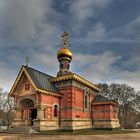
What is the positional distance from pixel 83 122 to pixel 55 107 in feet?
16.1

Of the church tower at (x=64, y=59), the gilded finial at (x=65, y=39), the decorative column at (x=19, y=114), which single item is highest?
the gilded finial at (x=65, y=39)

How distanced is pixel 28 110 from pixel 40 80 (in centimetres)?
419

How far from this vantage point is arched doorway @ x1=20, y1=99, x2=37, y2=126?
24.5m

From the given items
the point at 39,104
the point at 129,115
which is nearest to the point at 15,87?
the point at 39,104

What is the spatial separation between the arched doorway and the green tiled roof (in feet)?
9.60

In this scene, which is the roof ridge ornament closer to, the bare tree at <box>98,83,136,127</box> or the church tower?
the church tower

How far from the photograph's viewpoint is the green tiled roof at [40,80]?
76.8 feet

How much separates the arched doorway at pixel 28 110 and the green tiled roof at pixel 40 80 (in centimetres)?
293

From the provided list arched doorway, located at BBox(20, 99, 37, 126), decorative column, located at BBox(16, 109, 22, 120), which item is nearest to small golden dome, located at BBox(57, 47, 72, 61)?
arched doorway, located at BBox(20, 99, 37, 126)

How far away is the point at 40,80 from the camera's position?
977 inches

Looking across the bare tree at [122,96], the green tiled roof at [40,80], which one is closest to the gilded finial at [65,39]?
the green tiled roof at [40,80]

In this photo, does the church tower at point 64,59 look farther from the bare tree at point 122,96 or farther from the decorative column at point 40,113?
the bare tree at point 122,96

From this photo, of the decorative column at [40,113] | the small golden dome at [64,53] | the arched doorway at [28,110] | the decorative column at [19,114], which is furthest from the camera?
the small golden dome at [64,53]

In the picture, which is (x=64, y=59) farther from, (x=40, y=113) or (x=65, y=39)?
(x=40, y=113)
